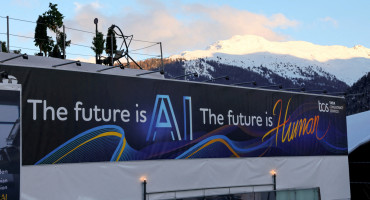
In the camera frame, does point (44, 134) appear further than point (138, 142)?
No

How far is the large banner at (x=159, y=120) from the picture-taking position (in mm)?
12539

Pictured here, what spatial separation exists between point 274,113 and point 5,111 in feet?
34.0

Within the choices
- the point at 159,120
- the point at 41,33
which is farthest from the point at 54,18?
the point at 159,120

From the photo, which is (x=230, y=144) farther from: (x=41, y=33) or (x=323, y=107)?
(x=41, y=33)

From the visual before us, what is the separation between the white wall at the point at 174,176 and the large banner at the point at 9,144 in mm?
1268

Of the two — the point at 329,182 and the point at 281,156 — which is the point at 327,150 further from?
the point at 281,156

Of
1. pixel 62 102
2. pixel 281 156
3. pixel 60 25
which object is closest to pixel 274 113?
pixel 281 156

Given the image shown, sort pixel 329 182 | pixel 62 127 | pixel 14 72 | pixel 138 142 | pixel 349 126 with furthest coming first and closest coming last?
pixel 349 126 < pixel 329 182 < pixel 138 142 < pixel 62 127 < pixel 14 72

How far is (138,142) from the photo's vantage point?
1435 cm

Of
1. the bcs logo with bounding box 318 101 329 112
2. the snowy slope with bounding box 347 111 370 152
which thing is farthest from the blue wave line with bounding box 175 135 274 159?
the snowy slope with bounding box 347 111 370 152

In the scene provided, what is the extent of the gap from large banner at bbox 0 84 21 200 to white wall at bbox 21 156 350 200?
1.27 m

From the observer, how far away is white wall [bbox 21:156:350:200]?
12477 mm

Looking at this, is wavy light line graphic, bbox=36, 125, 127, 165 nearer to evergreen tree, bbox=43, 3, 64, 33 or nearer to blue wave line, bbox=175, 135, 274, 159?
blue wave line, bbox=175, 135, 274, 159

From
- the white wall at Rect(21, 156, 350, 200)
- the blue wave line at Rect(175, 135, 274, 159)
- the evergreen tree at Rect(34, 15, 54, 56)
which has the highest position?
the evergreen tree at Rect(34, 15, 54, 56)
